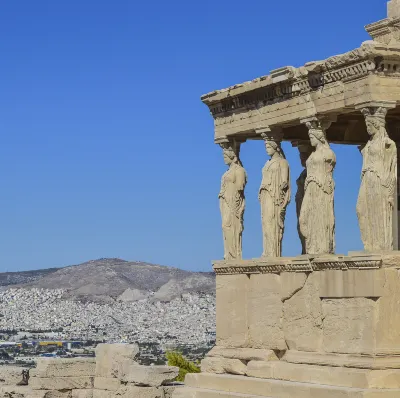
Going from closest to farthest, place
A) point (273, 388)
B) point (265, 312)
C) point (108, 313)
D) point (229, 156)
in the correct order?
1. point (273, 388)
2. point (265, 312)
3. point (229, 156)
4. point (108, 313)

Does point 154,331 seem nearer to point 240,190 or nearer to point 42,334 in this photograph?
point 42,334

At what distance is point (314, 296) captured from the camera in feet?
53.1

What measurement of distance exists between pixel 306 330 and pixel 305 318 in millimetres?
152

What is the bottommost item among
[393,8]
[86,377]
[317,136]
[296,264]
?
[86,377]

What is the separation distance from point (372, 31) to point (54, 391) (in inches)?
302

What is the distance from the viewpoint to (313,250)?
16.3 m

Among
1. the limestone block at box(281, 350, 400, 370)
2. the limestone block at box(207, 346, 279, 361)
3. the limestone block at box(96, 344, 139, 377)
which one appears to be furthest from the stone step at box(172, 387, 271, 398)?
the limestone block at box(96, 344, 139, 377)

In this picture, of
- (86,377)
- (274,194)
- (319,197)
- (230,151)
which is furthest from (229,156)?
(86,377)

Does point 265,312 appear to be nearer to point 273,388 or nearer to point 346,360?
point 273,388

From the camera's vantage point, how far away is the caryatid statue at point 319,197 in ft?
53.2

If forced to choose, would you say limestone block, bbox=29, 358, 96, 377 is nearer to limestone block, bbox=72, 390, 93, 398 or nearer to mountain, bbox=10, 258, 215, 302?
limestone block, bbox=72, 390, 93, 398

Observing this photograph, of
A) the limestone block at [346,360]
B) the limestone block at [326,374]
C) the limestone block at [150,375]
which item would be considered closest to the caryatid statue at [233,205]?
the limestone block at [326,374]

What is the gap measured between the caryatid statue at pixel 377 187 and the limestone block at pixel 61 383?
646cm

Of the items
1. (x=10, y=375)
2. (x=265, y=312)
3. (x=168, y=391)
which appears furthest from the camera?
(x=10, y=375)
